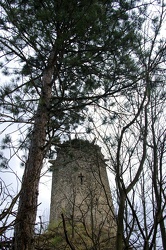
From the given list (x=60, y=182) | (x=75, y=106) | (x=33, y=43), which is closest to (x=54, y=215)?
(x=60, y=182)

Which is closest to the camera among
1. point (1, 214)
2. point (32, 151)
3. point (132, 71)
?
point (1, 214)

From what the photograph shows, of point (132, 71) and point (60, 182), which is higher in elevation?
point (132, 71)

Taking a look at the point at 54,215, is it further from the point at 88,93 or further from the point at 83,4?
the point at 83,4

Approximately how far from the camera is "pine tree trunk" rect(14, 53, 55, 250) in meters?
1.97

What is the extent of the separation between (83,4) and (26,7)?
3.08 feet

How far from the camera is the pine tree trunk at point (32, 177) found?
77.6 inches

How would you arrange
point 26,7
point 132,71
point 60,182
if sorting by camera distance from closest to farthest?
point 132,71 → point 26,7 → point 60,182

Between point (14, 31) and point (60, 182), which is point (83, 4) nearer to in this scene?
point (14, 31)

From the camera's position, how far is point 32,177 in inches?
85.9

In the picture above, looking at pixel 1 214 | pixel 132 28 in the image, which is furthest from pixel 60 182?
pixel 1 214

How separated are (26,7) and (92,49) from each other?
114 cm

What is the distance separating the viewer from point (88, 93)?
3291 mm

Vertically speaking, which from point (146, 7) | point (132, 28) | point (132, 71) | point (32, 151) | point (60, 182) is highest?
point (146, 7)

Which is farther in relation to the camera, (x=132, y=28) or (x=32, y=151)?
(x=132, y=28)
